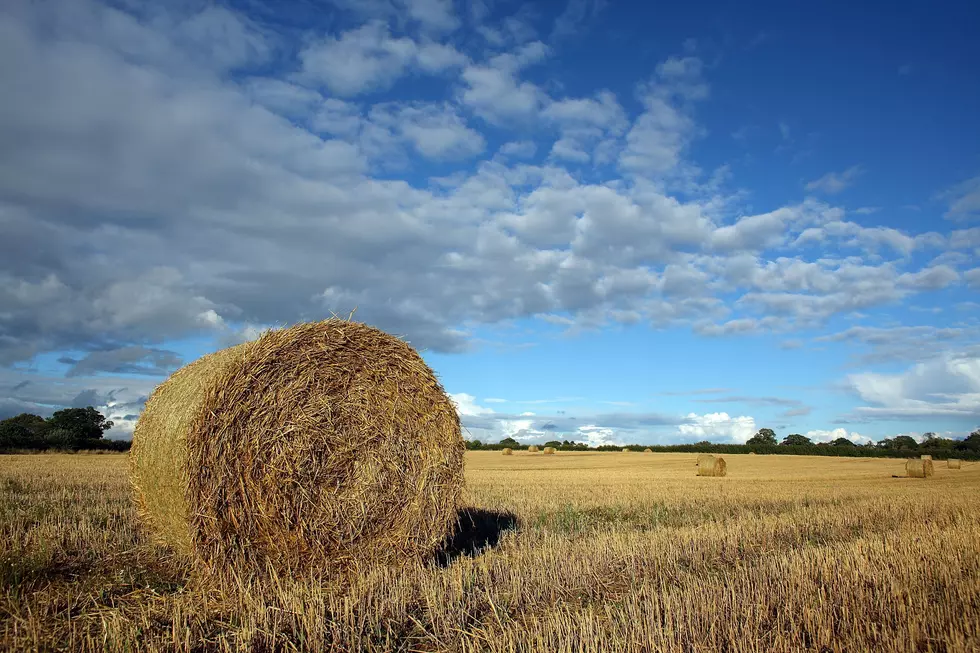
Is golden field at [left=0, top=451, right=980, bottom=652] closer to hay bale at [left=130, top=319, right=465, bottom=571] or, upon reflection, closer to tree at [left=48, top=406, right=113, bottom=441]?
hay bale at [left=130, top=319, right=465, bottom=571]

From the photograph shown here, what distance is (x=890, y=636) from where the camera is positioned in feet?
14.0

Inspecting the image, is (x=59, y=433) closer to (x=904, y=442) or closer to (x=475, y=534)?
(x=475, y=534)

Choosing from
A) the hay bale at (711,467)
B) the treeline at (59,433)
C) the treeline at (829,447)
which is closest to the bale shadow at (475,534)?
the hay bale at (711,467)

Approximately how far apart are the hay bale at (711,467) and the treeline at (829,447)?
27650 mm

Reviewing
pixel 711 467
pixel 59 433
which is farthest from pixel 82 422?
pixel 711 467

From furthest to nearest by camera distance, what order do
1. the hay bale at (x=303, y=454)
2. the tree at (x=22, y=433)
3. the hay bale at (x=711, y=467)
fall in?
the tree at (x=22, y=433)
the hay bale at (x=711, y=467)
the hay bale at (x=303, y=454)

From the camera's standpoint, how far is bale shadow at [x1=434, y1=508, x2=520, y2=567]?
23.0 feet

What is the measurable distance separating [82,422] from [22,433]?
588cm

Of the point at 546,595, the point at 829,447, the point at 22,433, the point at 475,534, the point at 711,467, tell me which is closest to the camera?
the point at 546,595

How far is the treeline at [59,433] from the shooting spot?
119 ft

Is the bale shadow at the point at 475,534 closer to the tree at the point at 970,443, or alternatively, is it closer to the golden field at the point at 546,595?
the golden field at the point at 546,595

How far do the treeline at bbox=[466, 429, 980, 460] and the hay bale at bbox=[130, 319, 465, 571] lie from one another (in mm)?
45696

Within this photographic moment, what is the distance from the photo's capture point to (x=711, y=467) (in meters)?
A: 23.5

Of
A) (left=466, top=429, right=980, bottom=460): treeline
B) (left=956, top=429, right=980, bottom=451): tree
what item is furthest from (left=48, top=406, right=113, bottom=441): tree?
(left=956, top=429, right=980, bottom=451): tree
